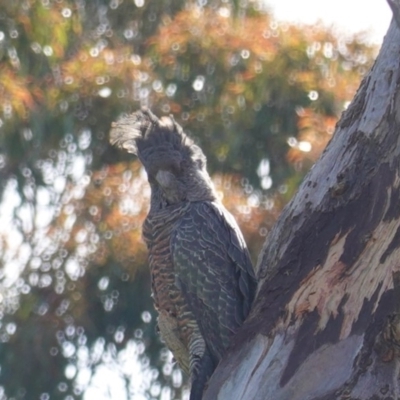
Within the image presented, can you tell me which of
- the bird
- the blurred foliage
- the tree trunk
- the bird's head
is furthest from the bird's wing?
the blurred foliage

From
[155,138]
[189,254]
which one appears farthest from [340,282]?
[155,138]

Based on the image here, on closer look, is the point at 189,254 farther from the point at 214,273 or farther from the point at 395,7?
the point at 395,7

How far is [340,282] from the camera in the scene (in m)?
3.16

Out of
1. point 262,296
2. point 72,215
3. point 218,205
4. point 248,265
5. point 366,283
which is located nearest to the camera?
point 366,283

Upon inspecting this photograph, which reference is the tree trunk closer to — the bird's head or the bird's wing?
the bird's wing

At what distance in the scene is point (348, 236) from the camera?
3223 millimetres

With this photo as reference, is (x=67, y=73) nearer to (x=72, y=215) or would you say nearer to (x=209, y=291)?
(x=72, y=215)

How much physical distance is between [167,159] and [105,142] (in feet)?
13.5

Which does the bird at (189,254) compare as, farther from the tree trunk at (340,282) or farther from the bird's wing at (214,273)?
the tree trunk at (340,282)

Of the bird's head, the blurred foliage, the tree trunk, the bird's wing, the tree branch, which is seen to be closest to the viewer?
the tree trunk

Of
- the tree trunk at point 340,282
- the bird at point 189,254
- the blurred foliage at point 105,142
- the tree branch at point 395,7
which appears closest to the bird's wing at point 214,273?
the bird at point 189,254

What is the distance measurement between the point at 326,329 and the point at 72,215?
4.97m

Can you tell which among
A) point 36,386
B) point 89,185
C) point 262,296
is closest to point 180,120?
point 89,185

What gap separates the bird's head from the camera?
13.9 ft
